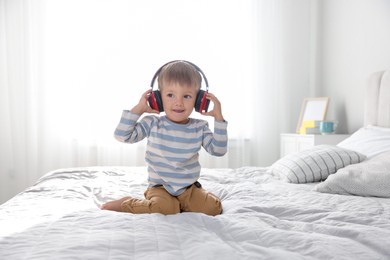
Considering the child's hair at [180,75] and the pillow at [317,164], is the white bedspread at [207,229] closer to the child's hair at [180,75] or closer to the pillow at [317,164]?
the pillow at [317,164]

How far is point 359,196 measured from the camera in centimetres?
158

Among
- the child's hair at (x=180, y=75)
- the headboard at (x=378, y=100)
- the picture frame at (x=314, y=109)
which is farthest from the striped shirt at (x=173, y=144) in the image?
the picture frame at (x=314, y=109)

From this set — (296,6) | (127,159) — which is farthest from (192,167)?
(296,6)

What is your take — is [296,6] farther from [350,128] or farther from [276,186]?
[276,186]

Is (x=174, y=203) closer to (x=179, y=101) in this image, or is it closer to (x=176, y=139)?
(x=176, y=139)

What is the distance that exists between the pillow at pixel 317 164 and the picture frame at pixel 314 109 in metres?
1.51

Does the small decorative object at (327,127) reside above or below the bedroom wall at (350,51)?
below

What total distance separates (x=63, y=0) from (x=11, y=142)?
1438 mm

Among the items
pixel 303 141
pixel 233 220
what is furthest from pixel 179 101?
pixel 303 141

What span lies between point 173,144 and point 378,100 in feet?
6.12

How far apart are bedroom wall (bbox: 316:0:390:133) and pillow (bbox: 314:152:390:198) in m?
1.51

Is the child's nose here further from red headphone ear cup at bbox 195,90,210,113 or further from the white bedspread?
the white bedspread

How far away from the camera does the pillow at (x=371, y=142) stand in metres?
2.11

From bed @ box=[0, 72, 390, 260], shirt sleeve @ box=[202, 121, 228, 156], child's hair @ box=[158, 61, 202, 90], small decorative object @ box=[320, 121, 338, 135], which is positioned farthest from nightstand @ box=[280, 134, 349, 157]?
child's hair @ box=[158, 61, 202, 90]
